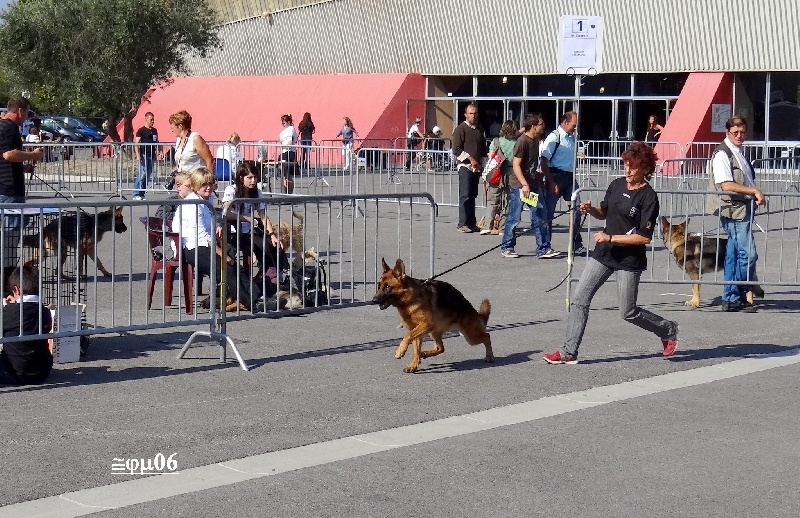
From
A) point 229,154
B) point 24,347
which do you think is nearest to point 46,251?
point 24,347

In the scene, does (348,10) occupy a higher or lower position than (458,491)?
higher

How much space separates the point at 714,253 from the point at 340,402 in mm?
5363

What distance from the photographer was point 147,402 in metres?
7.71

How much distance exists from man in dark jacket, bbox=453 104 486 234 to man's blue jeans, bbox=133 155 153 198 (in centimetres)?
775

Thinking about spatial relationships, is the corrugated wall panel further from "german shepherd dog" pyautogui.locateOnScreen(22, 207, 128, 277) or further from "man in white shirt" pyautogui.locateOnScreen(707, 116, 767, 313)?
"german shepherd dog" pyautogui.locateOnScreen(22, 207, 128, 277)

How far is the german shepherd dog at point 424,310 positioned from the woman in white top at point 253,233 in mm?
1534

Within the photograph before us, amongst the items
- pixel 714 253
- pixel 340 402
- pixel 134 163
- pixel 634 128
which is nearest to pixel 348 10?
pixel 634 128

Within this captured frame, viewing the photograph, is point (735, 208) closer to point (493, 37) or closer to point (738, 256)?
point (738, 256)

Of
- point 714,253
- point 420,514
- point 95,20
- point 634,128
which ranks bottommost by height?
point 420,514

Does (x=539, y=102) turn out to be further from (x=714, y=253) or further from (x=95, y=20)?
(x=714, y=253)

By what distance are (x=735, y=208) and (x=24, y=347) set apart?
681cm

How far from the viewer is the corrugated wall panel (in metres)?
33.8

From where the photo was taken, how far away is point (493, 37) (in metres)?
39.8

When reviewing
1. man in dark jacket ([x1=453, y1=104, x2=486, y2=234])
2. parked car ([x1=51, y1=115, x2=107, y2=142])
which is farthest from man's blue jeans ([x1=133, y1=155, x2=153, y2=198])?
parked car ([x1=51, y1=115, x2=107, y2=142])
